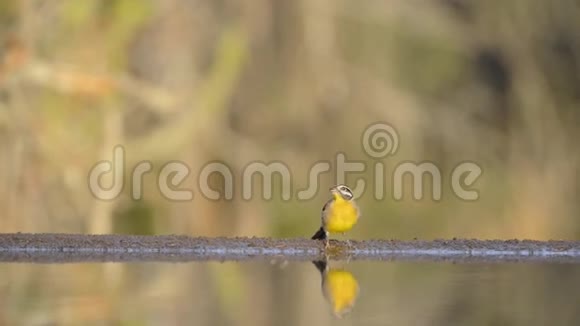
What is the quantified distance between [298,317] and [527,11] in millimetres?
4798

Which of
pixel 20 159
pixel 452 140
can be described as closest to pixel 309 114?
pixel 452 140

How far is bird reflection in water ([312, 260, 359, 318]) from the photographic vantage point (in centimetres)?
448

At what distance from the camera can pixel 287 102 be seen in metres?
8.93

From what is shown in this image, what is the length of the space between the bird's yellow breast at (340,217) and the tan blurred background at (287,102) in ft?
5.18

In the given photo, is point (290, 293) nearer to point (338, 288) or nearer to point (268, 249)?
point (338, 288)

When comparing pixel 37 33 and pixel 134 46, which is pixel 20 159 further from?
pixel 134 46

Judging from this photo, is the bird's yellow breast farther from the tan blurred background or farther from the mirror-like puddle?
the tan blurred background

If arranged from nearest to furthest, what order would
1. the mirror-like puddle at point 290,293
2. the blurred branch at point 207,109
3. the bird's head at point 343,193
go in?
1. the mirror-like puddle at point 290,293
2. the bird's head at point 343,193
3. the blurred branch at point 207,109

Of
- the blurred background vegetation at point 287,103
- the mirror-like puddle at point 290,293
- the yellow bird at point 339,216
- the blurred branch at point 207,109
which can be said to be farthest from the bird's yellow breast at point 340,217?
the blurred branch at point 207,109

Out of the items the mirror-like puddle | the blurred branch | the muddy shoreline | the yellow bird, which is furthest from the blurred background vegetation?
the mirror-like puddle

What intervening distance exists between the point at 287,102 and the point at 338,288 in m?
4.22

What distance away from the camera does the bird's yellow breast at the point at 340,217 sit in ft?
17.9

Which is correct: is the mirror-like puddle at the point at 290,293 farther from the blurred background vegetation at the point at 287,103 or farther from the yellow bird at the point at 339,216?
the blurred background vegetation at the point at 287,103

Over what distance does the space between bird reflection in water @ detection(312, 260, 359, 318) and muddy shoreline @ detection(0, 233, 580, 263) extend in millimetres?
178
